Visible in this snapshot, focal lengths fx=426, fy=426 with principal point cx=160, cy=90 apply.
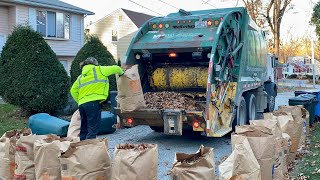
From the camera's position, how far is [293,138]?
6207 millimetres

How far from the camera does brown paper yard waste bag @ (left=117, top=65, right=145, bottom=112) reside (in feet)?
22.5

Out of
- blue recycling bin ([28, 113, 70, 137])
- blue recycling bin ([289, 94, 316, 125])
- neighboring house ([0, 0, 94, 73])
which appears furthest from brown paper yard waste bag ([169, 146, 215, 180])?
neighboring house ([0, 0, 94, 73])

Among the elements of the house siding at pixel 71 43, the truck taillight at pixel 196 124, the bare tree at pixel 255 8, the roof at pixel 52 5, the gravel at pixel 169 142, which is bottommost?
the gravel at pixel 169 142

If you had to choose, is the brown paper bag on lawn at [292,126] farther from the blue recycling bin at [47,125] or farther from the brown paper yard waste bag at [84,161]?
the blue recycling bin at [47,125]

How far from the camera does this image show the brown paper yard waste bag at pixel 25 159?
458cm

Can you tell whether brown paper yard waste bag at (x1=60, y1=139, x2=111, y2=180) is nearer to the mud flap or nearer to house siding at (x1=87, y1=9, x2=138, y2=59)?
the mud flap

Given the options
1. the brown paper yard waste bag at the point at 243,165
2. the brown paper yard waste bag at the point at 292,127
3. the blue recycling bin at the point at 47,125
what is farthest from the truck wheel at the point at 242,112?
the brown paper yard waste bag at the point at 243,165

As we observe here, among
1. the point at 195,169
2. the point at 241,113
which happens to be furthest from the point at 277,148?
the point at 241,113

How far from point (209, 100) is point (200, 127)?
496mm

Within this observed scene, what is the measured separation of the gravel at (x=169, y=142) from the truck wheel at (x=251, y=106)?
0.84 meters

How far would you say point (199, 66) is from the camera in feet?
26.9

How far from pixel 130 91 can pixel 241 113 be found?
2.84 meters

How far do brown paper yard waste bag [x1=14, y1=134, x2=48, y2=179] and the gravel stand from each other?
2.33 metres

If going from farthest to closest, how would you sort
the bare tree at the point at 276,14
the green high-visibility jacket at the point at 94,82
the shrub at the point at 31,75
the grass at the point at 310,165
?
the bare tree at the point at 276,14 < the shrub at the point at 31,75 < the green high-visibility jacket at the point at 94,82 < the grass at the point at 310,165
